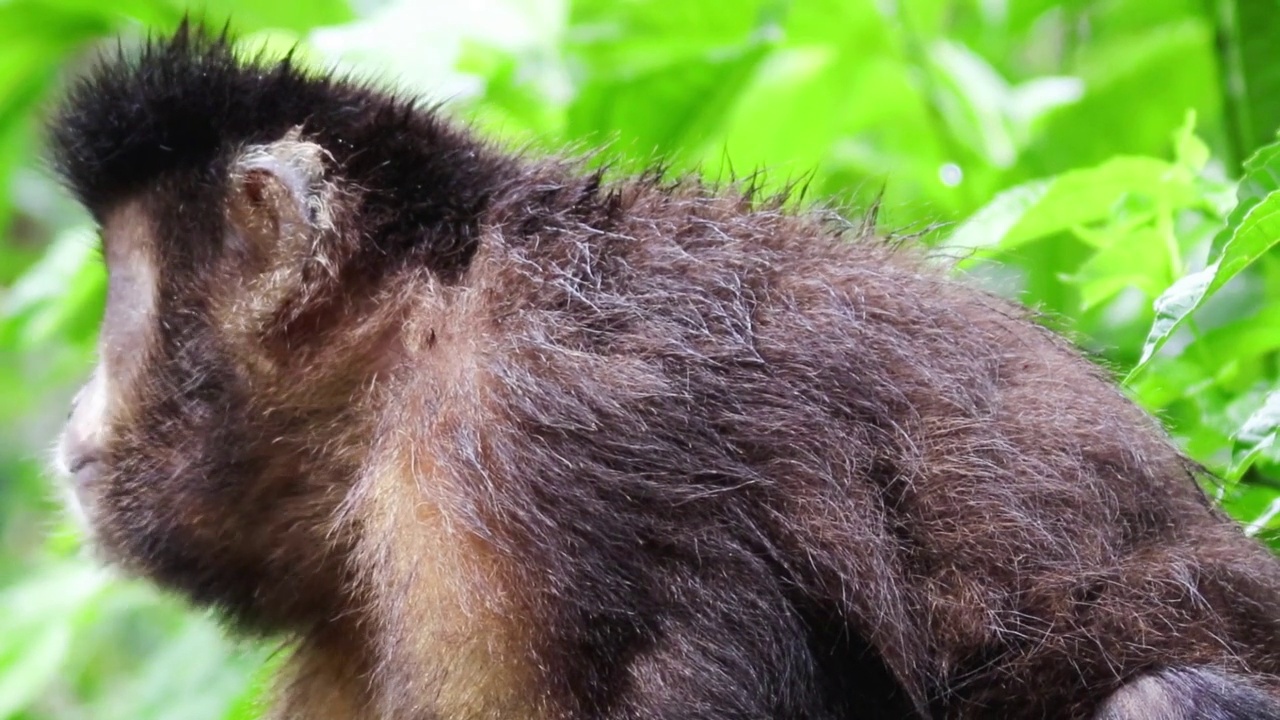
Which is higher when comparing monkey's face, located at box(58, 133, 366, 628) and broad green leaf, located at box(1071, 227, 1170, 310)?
monkey's face, located at box(58, 133, 366, 628)

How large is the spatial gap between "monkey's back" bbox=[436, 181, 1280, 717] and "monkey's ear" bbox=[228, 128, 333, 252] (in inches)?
10.4

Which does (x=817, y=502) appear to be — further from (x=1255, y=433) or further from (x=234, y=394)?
(x=234, y=394)

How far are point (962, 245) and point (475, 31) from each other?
970 millimetres

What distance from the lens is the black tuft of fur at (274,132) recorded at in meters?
1.88

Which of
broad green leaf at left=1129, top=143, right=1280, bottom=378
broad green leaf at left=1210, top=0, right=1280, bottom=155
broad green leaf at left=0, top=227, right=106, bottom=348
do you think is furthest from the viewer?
broad green leaf at left=0, top=227, right=106, bottom=348

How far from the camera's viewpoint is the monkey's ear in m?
1.86

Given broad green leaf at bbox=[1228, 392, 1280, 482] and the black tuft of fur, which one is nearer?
broad green leaf at bbox=[1228, 392, 1280, 482]

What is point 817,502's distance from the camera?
5.38ft

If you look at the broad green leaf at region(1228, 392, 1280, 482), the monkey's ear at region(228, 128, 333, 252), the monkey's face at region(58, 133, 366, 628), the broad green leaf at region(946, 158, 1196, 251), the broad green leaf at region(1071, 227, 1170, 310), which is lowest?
the broad green leaf at region(1228, 392, 1280, 482)

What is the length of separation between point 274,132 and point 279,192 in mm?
123

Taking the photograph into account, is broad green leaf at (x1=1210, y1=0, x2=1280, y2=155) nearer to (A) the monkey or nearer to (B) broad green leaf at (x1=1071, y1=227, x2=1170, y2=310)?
(B) broad green leaf at (x1=1071, y1=227, x2=1170, y2=310)

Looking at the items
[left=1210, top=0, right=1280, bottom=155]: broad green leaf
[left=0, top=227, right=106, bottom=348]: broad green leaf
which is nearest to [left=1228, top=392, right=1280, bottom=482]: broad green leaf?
[left=1210, top=0, right=1280, bottom=155]: broad green leaf

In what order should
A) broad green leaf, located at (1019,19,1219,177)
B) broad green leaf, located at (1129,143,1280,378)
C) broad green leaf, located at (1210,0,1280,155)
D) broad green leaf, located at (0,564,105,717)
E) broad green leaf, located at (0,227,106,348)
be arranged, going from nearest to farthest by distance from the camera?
broad green leaf, located at (1129,143,1280,378) → broad green leaf, located at (1210,0,1280,155) → broad green leaf, located at (0,564,105,717) → broad green leaf, located at (0,227,106,348) → broad green leaf, located at (1019,19,1219,177)

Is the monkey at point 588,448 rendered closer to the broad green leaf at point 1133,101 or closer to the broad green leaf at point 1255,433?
the broad green leaf at point 1255,433
